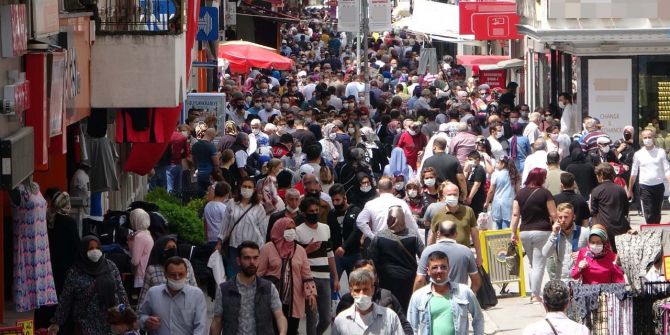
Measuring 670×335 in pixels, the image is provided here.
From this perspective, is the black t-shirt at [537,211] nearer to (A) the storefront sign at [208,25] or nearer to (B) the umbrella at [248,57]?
(A) the storefront sign at [208,25]

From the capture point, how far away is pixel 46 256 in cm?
1436

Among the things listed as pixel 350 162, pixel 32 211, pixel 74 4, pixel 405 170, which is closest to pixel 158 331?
pixel 32 211

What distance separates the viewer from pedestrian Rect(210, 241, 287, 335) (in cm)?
1226

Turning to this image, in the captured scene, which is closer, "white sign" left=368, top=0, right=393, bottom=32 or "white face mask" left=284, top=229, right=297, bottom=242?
"white face mask" left=284, top=229, right=297, bottom=242

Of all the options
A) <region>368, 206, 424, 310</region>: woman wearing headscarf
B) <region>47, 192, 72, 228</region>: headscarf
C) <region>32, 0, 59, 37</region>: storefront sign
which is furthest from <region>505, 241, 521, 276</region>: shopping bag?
<region>32, 0, 59, 37</region>: storefront sign

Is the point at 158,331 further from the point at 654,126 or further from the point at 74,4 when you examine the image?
the point at 654,126

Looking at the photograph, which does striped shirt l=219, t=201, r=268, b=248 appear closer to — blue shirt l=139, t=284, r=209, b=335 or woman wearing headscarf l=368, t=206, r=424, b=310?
woman wearing headscarf l=368, t=206, r=424, b=310

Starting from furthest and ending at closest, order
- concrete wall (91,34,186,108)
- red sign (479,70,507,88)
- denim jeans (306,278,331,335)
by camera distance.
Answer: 1. red sign (479,70,507,88)
2. concrete wall (91,34,186,108)
3. denim jeans (306,278,331,335)

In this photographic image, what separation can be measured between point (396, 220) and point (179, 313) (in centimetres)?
320

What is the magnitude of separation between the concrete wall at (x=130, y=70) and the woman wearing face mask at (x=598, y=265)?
5176 millimetres

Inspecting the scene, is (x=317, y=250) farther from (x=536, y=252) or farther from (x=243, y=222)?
(x=536, y=252)

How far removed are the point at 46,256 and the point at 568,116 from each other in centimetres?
1578

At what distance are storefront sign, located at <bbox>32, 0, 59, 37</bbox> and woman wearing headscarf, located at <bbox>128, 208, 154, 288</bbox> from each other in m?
2.11

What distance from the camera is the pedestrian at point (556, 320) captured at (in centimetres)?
1093
